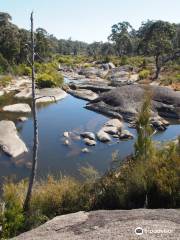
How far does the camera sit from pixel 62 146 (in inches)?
1102

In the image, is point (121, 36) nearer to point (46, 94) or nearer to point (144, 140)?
point (46, 94)

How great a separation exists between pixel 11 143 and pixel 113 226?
17160 millimetres

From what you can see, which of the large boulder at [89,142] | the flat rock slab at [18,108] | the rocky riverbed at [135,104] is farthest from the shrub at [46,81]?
the large boulder at [89,142]

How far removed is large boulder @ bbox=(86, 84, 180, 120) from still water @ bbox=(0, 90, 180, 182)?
1.83 meters

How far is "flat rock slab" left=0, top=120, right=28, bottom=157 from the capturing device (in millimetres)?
25172

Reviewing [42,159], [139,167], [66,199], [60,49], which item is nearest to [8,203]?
[66,199]

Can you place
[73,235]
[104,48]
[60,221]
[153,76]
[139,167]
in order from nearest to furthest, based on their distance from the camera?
[73,235] → [60,221] → [139,167] → [153,76] → [104,48]

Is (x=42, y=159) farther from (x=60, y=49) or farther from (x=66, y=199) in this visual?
(x=60, y=49)

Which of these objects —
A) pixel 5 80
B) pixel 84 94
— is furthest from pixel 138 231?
pixel 5 80

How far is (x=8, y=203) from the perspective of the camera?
13.8 metres

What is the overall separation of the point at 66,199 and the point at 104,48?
133m

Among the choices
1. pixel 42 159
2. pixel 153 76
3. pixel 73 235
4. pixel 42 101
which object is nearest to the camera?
pixel 73 235

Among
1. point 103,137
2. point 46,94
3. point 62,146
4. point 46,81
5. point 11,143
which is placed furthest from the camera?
point 46,81

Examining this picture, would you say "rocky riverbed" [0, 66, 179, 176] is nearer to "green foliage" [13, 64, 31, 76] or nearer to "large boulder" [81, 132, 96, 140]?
"large boulder" [81, 132, 96, 140]
